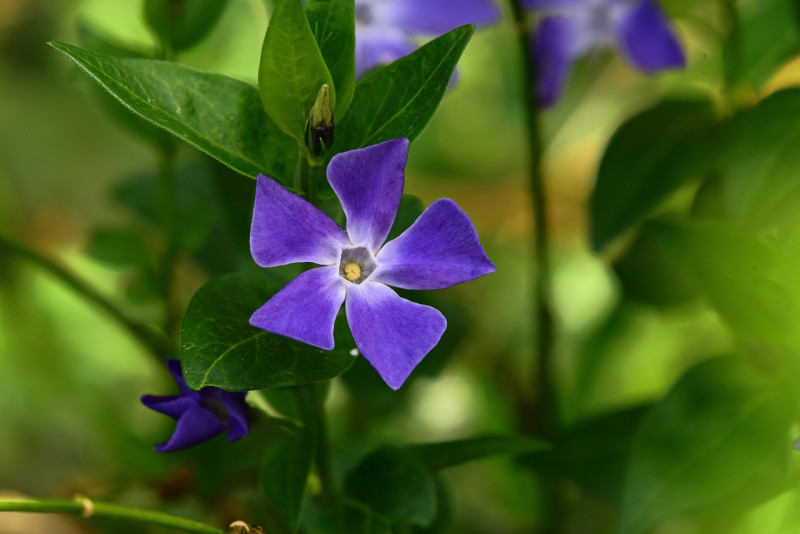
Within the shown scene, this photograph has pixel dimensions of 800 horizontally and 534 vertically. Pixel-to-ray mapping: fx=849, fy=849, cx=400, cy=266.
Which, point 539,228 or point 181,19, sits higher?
point 181,19

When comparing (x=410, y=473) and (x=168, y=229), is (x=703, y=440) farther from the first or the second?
(x=168, y=229)

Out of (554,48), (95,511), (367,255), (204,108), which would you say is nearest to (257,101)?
(204,108)

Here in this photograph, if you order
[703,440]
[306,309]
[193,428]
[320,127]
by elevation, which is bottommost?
[703,440]

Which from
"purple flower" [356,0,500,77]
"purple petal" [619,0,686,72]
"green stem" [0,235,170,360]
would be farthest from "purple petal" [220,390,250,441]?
"purple petal" [619,0,686,72]

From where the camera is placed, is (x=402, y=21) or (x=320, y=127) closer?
(x=320, y=127)

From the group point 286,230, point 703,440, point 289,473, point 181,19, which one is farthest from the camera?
point 181,19

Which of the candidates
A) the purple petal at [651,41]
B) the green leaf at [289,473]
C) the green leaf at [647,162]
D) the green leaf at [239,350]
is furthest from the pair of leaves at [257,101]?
the purple petal at [651,41]

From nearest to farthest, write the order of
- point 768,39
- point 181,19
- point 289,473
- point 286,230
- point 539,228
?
point 286,230, point 289,473, point 181,19, point 539,228, point 768,39
